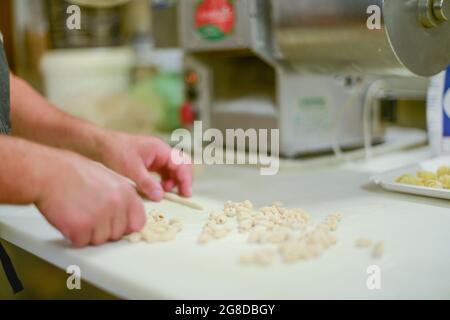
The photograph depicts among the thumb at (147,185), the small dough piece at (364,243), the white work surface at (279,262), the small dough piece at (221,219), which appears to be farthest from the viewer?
the thumb at (147,185)

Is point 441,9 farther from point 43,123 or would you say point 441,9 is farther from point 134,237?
point 43,123

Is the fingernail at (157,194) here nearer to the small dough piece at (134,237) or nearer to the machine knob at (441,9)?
the small dough piece at (134,237)

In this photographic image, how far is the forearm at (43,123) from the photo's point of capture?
0.87m

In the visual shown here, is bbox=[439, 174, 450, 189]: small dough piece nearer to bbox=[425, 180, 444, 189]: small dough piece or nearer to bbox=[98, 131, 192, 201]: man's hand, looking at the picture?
bbox=[425, 180, 444, 189]: small dough piece

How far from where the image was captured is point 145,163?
34.3 inches

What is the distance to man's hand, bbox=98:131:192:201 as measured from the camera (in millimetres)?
809

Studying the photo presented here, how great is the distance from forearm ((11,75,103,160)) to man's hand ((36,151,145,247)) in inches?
10.9

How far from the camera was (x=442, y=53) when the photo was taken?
79 cm

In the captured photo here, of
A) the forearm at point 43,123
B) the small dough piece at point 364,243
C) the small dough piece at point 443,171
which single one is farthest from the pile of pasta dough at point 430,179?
the forearm at point 43,123

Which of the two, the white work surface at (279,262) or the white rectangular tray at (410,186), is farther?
the white rectangular tray at (410,186)

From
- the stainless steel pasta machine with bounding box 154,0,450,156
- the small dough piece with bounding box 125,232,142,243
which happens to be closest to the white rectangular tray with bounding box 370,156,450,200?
the stainless steel pasta machine with bounding box 154,0,450,156

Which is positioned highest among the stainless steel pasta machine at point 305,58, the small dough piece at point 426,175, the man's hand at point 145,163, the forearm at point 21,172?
the stainless steel pasta machine at point 305,58

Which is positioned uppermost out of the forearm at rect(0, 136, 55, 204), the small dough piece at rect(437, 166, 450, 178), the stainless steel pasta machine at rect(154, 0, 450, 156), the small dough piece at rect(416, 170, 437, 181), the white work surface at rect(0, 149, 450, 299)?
the stainless steel pasta machine at rect(154, 0, 450, 156)

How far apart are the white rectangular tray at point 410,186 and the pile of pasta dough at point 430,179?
Result: 19mm
